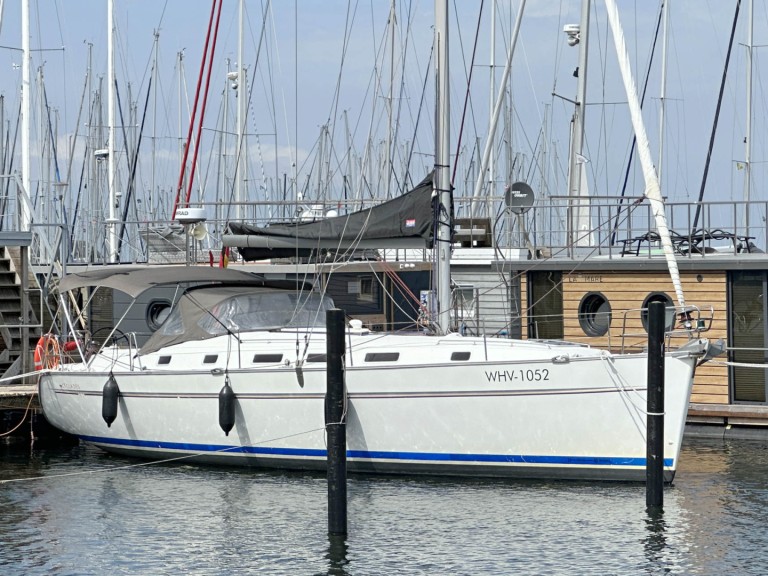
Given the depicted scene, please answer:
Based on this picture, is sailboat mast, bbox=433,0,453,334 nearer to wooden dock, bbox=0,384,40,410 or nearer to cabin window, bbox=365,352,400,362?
cabin window, bbox=365,352,400,362

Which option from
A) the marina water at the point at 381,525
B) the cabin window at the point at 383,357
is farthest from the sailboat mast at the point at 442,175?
the marina water at the point at 381,525

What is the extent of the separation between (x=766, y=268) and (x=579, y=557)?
8.55 meters

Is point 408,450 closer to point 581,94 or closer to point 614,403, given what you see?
point 614,403

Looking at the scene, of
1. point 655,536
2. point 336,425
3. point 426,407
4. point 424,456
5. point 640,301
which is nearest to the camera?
point 336,425

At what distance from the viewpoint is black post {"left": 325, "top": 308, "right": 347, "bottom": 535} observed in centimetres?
1335

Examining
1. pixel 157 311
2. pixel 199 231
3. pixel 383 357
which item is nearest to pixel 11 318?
pixel 157 311

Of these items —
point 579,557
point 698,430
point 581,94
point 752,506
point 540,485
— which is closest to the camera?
point 579,557

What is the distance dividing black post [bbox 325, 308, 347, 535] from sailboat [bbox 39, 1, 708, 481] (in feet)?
8.43

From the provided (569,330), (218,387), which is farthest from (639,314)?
(218,387)

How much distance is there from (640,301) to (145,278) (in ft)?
26.9

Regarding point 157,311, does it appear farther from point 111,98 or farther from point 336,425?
point 111,98

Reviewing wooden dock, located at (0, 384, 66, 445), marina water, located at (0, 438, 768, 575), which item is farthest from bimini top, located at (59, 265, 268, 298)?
marina water, located at (0, 438, 768, 575)

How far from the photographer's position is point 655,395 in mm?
13961

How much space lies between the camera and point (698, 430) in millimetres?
20109
